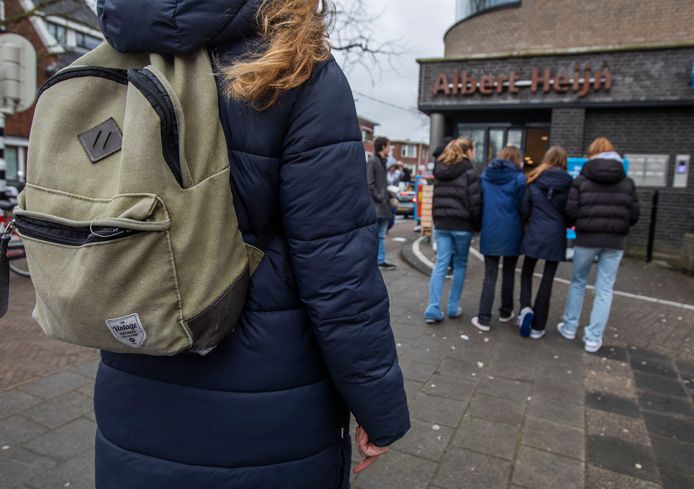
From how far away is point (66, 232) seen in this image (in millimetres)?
1023

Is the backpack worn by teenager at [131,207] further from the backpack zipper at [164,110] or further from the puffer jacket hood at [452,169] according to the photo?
the puffer jacket hood at [452,169]

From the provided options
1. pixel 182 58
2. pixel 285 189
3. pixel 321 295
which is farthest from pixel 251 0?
pixel 321 295

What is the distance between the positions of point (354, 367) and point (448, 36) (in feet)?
51.6

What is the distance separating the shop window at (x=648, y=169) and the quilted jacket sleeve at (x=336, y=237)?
38.8ft

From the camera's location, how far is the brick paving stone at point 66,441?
→ 9.83ft

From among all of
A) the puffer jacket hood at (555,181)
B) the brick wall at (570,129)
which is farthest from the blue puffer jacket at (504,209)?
the brick wall at (570,129)

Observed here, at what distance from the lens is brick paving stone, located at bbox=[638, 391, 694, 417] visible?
381 centimetres

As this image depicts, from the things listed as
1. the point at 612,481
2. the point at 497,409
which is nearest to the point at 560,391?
the point at 497,409

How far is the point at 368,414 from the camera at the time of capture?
1.31 m

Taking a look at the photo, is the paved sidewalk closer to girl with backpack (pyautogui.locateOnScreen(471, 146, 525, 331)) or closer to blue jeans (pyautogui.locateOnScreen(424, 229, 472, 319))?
blue jeans (pyautogui.locateOnScreen(424, 229, 472, 319))

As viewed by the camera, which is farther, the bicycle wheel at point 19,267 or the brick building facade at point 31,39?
the brick building facade at point 31,39

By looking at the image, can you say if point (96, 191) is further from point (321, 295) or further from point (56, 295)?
point (321, 295)

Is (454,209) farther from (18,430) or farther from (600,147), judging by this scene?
(18,430)

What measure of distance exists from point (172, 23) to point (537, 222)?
4806 mm
